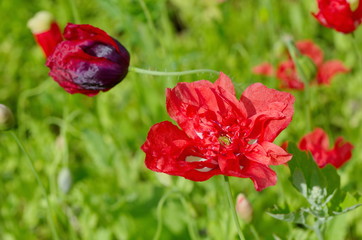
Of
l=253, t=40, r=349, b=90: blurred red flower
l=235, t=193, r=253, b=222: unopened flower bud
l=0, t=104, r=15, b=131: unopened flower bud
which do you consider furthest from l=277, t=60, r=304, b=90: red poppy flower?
l=0, t=104, r=15, b=131: unopened flower bud

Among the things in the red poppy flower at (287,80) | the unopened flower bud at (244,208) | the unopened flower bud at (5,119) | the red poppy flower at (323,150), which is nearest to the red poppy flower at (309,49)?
the red poppy flower at (287,80)

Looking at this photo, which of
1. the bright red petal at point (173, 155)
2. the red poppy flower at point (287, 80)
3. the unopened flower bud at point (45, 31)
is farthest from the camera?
the red poppy flower at point (287, 80)

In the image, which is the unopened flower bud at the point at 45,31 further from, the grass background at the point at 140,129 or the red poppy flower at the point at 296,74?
the red poppy flower at the point at 296,74

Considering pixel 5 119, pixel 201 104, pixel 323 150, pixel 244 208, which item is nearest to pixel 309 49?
pixel 323 150

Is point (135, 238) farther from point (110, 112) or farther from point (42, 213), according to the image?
point (110, 112)

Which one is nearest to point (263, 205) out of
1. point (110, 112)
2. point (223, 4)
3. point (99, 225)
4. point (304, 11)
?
point (99, 225)
